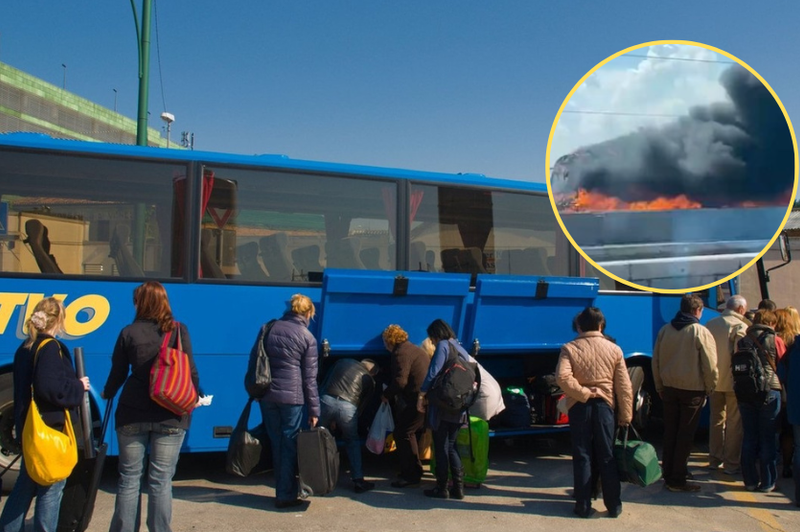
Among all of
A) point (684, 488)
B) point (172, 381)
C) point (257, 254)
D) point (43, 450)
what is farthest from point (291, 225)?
point (684, 488)

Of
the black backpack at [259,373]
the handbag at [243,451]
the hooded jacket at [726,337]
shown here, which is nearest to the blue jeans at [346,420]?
the handbag at [243,451]

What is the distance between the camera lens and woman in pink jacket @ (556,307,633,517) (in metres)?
5.75

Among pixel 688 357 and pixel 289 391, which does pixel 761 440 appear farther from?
pixel 289 391

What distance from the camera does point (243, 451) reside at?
6098mm

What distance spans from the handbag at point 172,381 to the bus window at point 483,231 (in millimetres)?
3414

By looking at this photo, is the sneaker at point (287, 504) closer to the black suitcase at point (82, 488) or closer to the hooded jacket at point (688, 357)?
the black suitcase at point (82, 488)

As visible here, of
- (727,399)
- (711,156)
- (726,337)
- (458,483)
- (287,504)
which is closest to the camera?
(711,156)

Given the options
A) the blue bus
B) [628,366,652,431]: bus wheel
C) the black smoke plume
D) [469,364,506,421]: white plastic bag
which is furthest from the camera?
[628,366,652,431]: bus wheel

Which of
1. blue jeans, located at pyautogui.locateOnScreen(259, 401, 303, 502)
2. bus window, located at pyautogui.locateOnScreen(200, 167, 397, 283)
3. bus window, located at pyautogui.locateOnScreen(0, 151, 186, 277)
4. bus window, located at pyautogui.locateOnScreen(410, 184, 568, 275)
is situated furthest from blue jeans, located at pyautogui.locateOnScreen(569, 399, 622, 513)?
bus window, located at pyautogui.locateOnScreen(0, 151, 186, 277)

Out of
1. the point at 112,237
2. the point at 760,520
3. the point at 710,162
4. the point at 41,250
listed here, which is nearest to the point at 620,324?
the point at 760,520

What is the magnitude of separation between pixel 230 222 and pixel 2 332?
2137mm

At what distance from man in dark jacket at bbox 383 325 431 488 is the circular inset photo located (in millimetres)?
2681

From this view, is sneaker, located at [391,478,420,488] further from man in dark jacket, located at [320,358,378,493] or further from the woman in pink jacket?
the woman in pink jacket

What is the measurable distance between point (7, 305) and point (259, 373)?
2.34 meters
